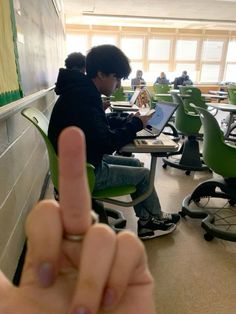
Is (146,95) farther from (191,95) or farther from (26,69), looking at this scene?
(26,69)

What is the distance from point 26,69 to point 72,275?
1.62 metres

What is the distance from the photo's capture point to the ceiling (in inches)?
249

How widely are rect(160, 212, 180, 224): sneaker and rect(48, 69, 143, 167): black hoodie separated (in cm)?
68

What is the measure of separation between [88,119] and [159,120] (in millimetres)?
567

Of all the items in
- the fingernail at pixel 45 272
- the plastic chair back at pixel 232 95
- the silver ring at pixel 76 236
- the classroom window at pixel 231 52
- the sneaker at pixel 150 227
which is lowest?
the sneaker at pixel 150 227

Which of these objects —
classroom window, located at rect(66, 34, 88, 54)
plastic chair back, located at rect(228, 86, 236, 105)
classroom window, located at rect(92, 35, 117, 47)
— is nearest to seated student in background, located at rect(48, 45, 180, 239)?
plastic chair back, located at rect(228, 86, 236, 105)

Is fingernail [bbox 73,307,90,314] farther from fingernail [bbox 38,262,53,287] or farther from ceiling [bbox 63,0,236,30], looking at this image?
ceiling [bbox 63,0,236,30]

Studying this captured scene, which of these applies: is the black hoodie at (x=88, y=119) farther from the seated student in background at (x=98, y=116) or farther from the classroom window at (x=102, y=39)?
the classroom window at (x=102, y=39)

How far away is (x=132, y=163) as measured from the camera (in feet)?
5.87

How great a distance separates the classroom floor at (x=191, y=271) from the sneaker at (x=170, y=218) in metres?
0.07

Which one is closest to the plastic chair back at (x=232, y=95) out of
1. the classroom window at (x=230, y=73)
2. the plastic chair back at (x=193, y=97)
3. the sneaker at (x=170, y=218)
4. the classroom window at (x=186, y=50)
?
the plastic chair back at (x=193, y=97)

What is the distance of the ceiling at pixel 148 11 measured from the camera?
6.32 m

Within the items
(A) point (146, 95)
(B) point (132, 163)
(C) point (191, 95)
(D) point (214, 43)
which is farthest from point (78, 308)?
(D) point (214, 43)

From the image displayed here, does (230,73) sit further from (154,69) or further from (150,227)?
(150,227)
